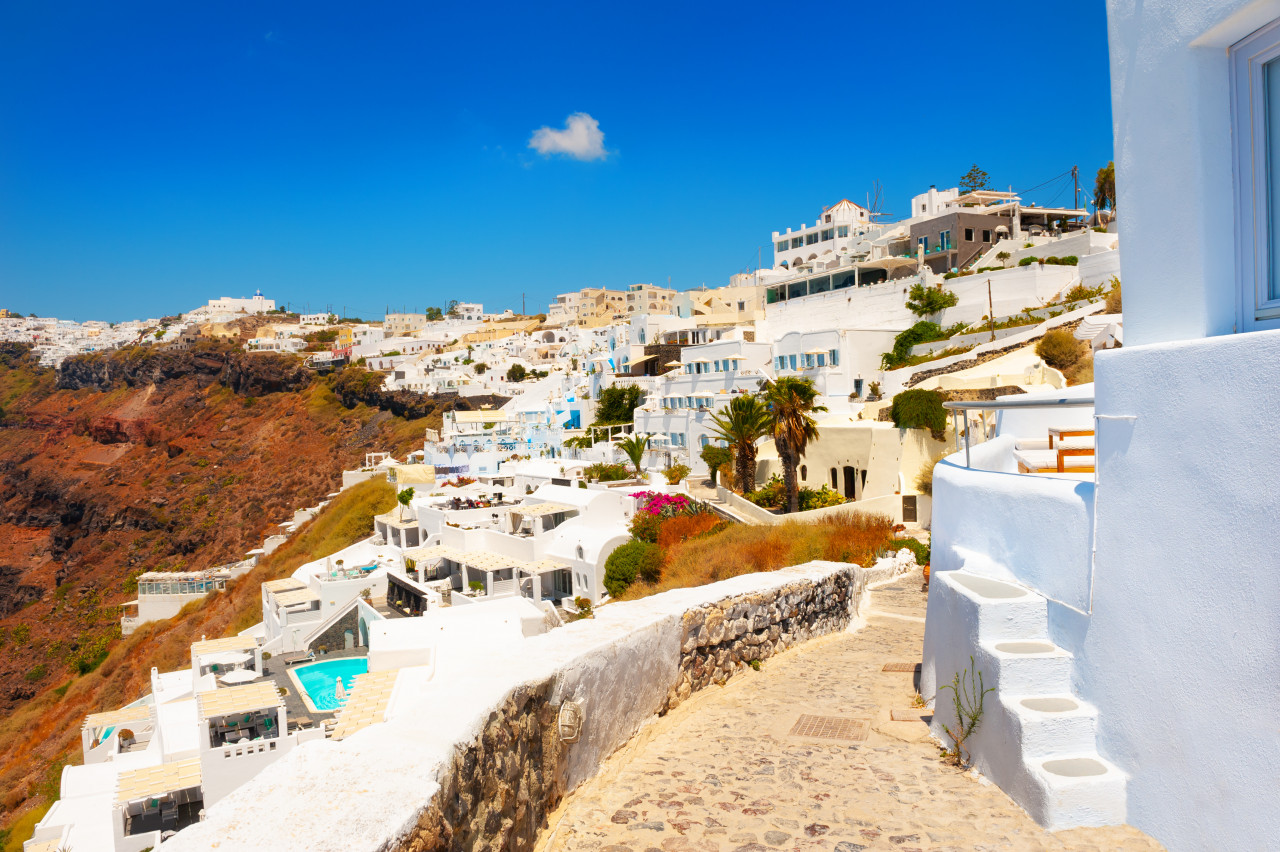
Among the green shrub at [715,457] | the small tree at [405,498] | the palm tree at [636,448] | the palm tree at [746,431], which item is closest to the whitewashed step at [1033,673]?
the palm tree at [746,431]

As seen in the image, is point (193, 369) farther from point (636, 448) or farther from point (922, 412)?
point (922, 412)

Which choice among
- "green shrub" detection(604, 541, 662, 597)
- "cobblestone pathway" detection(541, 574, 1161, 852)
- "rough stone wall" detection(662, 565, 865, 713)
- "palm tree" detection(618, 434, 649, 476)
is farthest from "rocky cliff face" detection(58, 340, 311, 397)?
"cobblestone pathway" detection(541, 574, 1161, 852)

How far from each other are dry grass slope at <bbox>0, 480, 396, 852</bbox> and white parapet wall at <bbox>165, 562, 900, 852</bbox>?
26.8m

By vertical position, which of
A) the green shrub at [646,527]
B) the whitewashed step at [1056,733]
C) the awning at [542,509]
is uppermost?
the whitewashed step at [1056,733]

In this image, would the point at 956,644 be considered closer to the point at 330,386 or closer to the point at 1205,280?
the point at 1205,280

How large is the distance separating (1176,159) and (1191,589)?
203cm

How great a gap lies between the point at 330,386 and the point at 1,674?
51897 millimetres

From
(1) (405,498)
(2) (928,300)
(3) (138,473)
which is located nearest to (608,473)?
(1) (405,498)

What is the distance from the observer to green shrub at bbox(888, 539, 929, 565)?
14815mm

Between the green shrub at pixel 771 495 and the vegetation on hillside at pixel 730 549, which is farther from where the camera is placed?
the green shrub at pixel 771 495

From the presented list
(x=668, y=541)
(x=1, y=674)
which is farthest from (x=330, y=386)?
(x=668, y=541)

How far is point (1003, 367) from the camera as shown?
2691 cm

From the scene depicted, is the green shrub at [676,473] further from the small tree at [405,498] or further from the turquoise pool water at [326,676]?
the turquoise pool water at [326,676]

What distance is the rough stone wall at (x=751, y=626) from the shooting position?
6.09m
